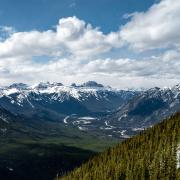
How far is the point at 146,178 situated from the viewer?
7156 inches

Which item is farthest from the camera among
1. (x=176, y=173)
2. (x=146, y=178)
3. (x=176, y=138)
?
(x=176, y=138)

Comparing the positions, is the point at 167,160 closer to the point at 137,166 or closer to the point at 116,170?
the point at 137,166

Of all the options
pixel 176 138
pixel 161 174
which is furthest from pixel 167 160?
pixel 176 138

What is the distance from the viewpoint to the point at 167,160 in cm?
17725

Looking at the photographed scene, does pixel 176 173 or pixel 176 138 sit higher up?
pixel 176 138

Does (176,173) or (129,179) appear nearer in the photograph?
(176,173)

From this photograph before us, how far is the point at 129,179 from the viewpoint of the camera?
188 m

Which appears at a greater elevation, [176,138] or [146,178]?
[176,138]

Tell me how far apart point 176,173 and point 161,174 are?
28.0 ft

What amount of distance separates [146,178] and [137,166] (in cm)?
902

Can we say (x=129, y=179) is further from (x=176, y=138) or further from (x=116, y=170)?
(x=176, y=138)

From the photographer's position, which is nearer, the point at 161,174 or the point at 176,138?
the point at 161,174

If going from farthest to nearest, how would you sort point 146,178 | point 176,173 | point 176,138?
point 176,138, point 146,178, point 176,173

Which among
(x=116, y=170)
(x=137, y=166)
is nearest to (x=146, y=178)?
(x=137, y=166)
